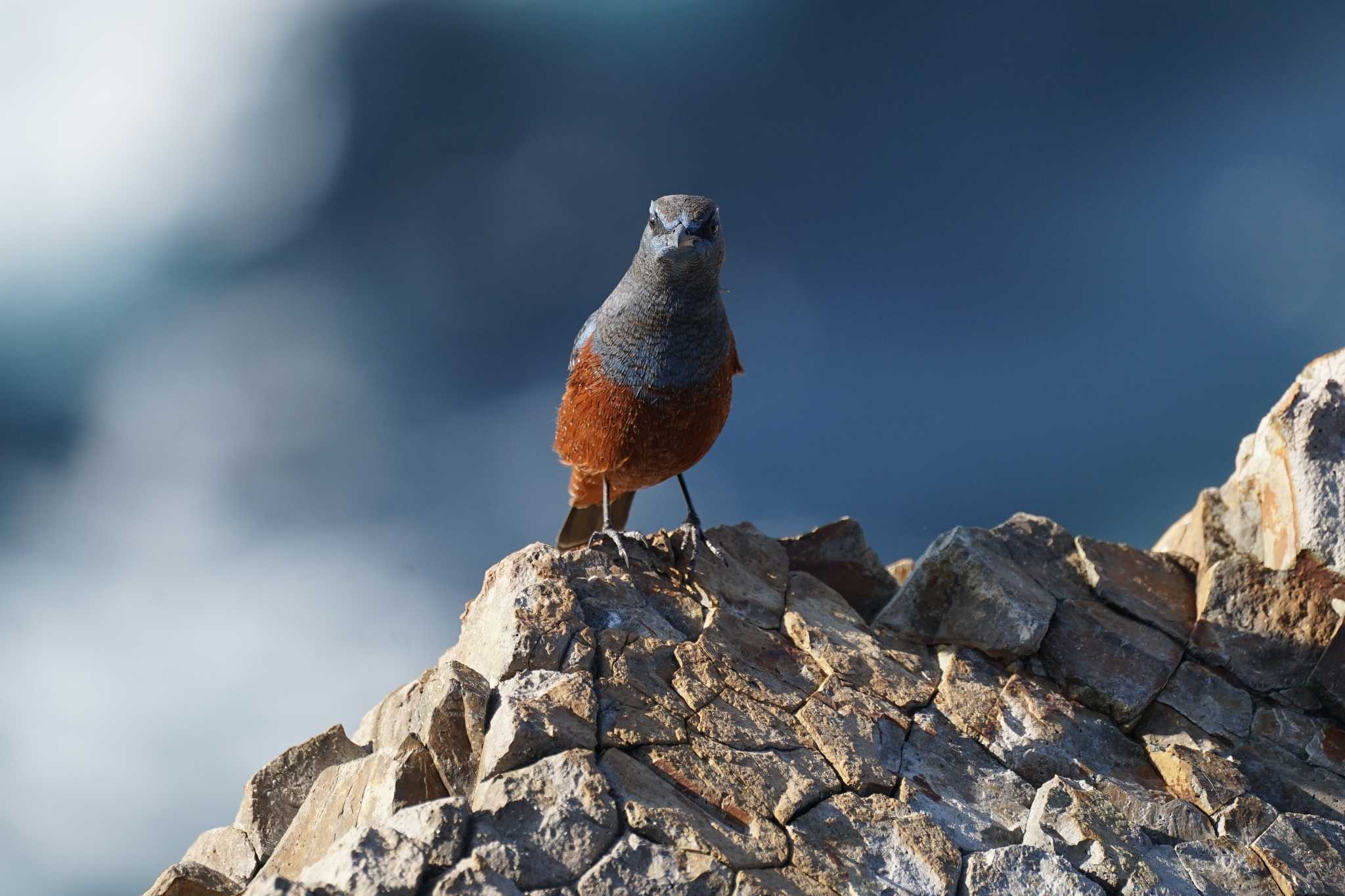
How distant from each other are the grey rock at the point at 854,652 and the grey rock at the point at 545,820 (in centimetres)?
134

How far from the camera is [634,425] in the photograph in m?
4.62

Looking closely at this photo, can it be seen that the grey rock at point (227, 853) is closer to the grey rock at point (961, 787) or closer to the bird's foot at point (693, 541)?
the bird's foot at point (693, 541)

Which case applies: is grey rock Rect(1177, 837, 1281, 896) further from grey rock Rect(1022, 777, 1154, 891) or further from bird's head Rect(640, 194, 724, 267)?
bird's head Rect(640, 194, 724, 267)

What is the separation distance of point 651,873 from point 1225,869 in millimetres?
1966

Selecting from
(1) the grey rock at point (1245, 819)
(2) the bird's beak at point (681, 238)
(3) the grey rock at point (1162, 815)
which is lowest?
(1) the grey rock at point (1245, 819)

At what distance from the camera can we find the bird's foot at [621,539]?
14.5 feet

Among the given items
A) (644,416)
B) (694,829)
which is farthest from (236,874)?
(644,416)

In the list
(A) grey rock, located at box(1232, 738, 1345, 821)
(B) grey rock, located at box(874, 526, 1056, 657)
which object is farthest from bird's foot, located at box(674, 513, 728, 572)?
(A) grey rock, located at box(1232, 738, 1345, 821)

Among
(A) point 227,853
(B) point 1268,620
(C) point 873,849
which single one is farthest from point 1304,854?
(A) point 227,853

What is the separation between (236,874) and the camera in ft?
12.8

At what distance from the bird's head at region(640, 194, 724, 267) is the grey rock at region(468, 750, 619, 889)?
196 cm

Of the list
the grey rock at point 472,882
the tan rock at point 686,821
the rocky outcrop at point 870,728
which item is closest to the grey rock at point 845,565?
the rocky outcrop at point 870,728

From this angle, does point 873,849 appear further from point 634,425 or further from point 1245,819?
point 634,425

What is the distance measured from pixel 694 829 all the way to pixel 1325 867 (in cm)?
222
